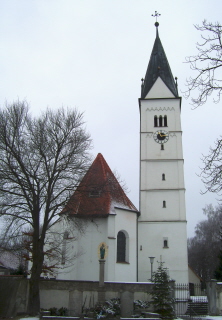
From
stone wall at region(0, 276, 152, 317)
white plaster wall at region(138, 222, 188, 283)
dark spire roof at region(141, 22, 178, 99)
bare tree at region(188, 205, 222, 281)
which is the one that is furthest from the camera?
bare tree at region(188, 205, 222, 281)

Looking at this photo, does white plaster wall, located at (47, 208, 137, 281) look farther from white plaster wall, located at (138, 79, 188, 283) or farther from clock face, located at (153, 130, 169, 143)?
clock face, located at (153, 130, 169, 143)

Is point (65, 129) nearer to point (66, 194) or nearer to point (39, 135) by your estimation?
point (39, 135)

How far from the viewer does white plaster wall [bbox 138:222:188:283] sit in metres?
27.4

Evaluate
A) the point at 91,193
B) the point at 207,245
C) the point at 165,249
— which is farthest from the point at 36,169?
the point at 207,245

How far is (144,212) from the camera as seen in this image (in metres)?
29.5

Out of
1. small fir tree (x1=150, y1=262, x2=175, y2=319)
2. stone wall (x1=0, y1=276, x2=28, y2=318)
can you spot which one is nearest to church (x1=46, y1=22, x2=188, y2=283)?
stone wall (x1=0, y1=276, x2=28, y2=318)

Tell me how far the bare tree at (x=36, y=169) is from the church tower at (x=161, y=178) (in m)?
11.2

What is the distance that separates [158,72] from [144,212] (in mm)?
13361

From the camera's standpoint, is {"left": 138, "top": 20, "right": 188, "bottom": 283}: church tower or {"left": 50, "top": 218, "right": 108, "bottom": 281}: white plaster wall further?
{"left": 138, "top": 20, "right": 188, "bottom": 283}: church tower

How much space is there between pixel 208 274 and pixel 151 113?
33.4 metres

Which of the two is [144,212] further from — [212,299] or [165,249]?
[212,299]

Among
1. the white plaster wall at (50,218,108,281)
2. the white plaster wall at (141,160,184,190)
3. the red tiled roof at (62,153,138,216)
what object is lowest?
the white plaster wall at (50,218,108,281)

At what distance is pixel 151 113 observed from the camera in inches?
1278

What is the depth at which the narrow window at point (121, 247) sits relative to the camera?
26.1 m
